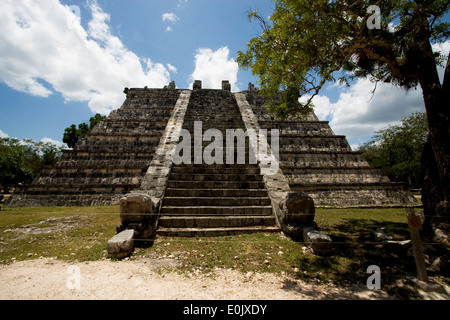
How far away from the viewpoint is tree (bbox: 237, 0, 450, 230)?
14.3ft

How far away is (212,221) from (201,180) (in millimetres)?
1821

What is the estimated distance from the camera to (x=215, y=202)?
553cm

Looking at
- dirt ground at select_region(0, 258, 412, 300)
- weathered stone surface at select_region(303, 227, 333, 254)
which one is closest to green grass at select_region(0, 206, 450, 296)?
weathered stone surface at select_region(303, 227, 333, 254)

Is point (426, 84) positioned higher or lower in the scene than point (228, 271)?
higher

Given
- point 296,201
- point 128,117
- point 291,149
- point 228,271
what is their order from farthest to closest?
point 128,117, point 291,149, point 296,201, point 228,271

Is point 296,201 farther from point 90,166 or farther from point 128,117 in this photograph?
point 128,117

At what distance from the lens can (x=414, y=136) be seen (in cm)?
2056

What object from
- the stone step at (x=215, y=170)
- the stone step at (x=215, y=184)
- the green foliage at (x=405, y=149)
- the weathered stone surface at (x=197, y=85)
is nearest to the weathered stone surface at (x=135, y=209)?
the stone step at (x=215, y=184)

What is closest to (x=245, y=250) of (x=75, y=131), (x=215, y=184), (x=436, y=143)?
(x=215, y=184)

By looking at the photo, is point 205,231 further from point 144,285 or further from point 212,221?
point 144,285

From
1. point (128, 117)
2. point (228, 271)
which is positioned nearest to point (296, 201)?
point (228, 271)

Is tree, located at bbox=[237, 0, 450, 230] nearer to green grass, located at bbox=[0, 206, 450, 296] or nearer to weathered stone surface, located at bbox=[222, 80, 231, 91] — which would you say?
green grass, located at bbox=[0, 206, 450, 296]

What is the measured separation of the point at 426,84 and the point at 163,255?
670cm

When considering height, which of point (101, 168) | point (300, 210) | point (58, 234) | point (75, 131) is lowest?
point (58, 234)
